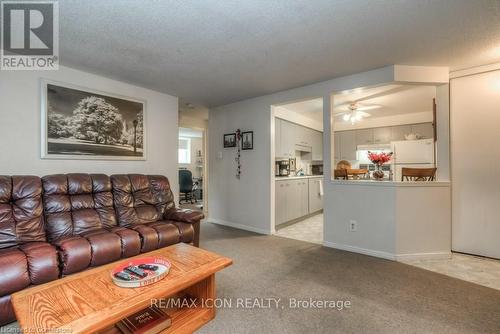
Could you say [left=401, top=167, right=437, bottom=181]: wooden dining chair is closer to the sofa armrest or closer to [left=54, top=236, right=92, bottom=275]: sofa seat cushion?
the sofa armrest

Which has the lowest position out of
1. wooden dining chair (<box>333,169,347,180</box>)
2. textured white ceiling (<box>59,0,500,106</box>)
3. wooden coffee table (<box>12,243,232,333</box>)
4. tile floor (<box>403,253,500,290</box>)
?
tile floor (<box>403,253,500,290</box>)

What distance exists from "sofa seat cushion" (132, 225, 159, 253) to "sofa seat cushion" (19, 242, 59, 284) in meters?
0.66

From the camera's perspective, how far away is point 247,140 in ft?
13.5

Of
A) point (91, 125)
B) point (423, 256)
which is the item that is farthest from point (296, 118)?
point (91, 125)

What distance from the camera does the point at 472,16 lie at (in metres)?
1.84

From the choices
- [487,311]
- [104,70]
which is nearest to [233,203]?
[104,70]

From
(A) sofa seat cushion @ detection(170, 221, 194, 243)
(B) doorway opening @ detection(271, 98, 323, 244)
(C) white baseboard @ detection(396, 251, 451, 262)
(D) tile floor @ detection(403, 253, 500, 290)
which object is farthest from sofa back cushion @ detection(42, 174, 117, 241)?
(D) tile floor @ detection(403, 253, 500, 290)

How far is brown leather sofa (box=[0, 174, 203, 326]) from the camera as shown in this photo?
66.7 inches

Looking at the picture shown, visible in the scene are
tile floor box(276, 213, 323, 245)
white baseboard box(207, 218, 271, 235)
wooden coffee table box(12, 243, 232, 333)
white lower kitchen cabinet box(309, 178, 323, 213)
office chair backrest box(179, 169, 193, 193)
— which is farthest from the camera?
office chair backrest box(179, 169, 193, 193)

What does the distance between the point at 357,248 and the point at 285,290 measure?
1.45 meters

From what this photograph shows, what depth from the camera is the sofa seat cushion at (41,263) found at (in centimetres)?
167

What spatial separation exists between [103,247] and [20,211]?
32.4 inches

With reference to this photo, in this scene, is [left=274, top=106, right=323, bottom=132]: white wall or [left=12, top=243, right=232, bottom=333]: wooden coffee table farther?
[left=274, top=106, right=323, bottom=132]: white wall

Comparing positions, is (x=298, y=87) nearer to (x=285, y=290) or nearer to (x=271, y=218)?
(x=271, y=218)
